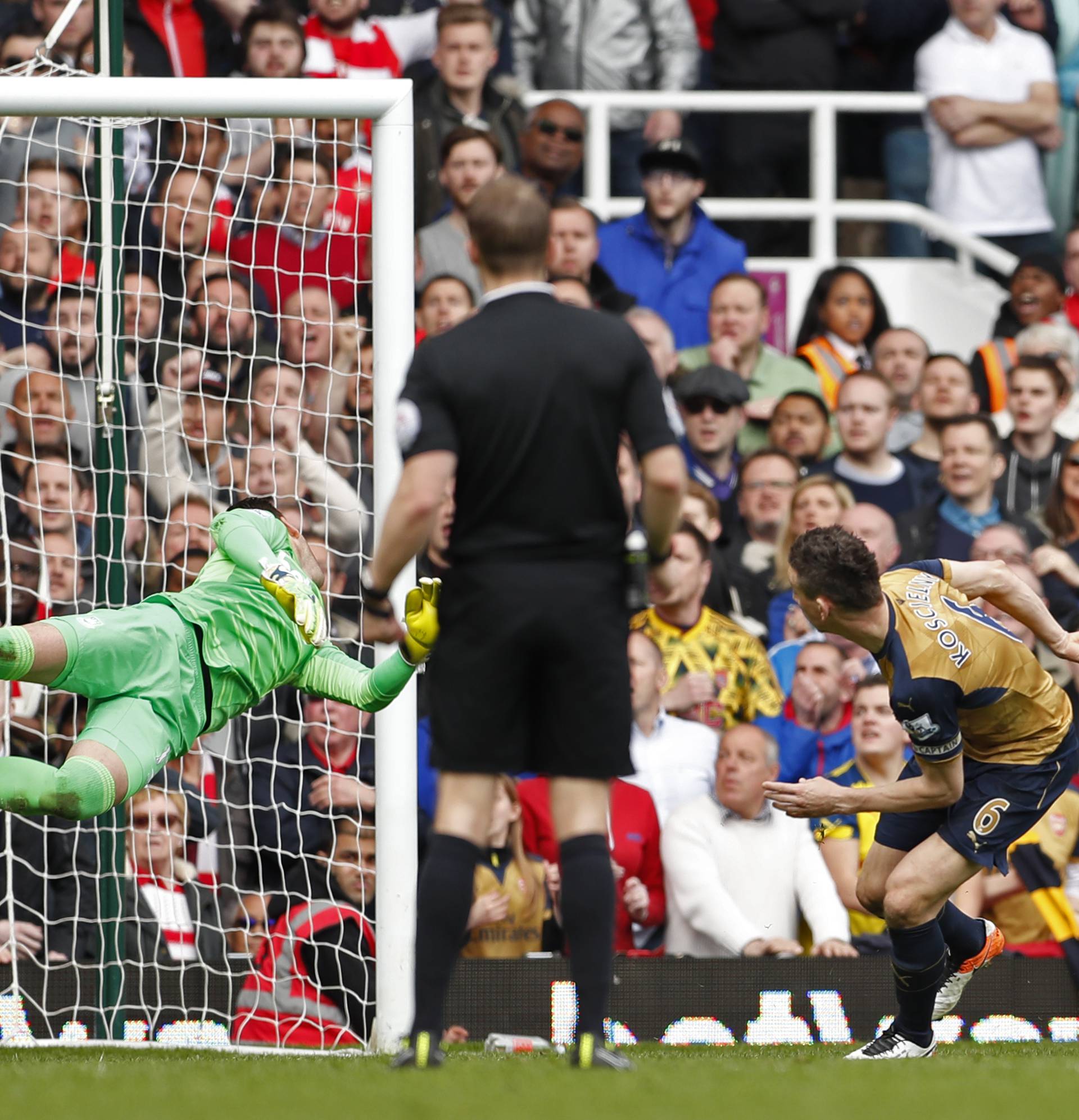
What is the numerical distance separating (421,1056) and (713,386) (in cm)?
538

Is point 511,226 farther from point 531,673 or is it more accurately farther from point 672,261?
point 672,261

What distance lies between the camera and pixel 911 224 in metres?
11.9

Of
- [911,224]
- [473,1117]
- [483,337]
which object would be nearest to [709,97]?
[911,224]

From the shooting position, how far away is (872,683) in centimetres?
832

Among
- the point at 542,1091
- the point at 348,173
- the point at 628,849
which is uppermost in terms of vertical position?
the point at 348,173

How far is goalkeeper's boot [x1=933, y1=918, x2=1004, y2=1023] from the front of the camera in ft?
21.8

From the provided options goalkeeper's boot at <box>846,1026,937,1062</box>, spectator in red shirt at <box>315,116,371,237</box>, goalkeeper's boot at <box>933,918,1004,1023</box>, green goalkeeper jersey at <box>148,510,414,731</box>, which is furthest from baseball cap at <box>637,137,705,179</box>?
goalkeeper's boot at <box>846,1026,937,1062</box>

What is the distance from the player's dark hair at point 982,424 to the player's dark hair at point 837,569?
379 centimetres

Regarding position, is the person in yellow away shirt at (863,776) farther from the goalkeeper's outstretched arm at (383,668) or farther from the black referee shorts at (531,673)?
the black referee shorts at (531,673)

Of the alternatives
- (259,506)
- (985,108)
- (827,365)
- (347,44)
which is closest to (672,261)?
(827,365)

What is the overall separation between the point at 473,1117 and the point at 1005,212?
895 cm

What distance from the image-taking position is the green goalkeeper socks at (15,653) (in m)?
5.73

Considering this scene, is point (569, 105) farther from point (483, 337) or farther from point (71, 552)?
point (483, 337)

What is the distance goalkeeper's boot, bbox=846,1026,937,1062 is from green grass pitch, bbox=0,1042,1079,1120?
76 centimetres
